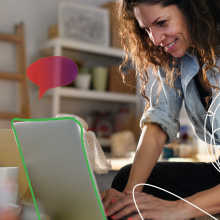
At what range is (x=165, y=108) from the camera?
90 centimetres

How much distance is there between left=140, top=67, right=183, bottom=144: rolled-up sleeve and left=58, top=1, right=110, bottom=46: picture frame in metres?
1.51

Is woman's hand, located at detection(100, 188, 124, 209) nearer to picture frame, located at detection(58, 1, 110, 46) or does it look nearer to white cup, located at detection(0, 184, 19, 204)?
white cup, located at detection(0, 184, 19, 204)

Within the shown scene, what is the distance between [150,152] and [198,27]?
348 mm

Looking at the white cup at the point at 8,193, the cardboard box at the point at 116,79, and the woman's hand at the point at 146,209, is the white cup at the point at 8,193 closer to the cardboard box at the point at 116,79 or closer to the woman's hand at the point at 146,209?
the woman's hand at the point at 146,209

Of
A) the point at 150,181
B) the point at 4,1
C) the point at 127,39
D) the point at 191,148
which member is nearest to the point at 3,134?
the point at 150,181

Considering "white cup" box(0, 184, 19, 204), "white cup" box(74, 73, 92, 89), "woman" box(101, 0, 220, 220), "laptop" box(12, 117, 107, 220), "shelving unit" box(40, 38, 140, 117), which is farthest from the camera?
"white cup" box(74, 73, 92, 89)

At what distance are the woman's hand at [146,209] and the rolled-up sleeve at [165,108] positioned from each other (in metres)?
0.34

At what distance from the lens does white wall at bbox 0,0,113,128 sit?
2225mm

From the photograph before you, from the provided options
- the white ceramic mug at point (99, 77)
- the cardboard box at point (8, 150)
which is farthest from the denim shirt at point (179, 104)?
the white ceramic mug at point (99, 77)

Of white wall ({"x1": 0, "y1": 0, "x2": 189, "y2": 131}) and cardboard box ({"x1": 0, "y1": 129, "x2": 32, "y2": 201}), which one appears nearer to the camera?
cardboard box ({"x1": 0, "y1": 129, "x2": 32, "y2": 201})

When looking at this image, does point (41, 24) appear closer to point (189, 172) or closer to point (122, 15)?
point (122, 15)

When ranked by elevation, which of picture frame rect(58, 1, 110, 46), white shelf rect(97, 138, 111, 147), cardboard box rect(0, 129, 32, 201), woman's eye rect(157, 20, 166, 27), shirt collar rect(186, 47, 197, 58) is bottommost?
white shelf rect(97, 138, 111, 147)

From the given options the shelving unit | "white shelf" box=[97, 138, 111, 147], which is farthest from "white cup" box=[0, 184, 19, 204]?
"white shelf" box=[97, 138, 111, 147]

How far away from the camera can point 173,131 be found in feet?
2.88
